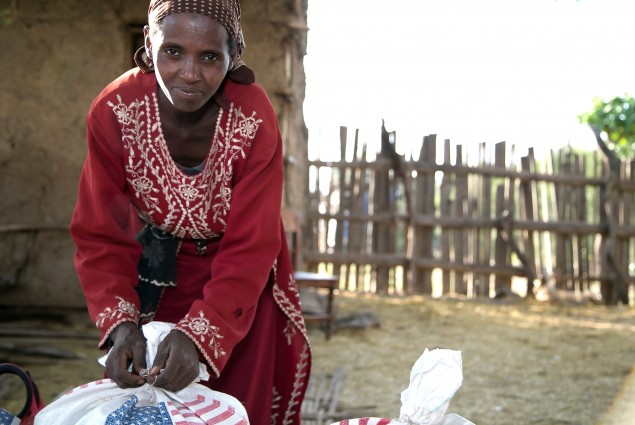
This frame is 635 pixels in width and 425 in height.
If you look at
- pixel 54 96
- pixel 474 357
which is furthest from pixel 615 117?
pixel 54 96

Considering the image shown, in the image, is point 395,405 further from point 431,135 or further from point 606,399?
point 431,135

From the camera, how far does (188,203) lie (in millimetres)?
2283

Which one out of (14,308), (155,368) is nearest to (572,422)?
(155,368)

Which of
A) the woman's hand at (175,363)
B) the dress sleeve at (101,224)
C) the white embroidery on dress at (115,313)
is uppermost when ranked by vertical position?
the dress sleeve at (101,224)

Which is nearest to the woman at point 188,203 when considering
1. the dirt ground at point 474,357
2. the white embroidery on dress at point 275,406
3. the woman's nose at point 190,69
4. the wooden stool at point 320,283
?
the woman's nose at point 190,69

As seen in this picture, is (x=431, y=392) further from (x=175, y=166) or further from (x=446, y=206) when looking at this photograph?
(x=446, y=206)

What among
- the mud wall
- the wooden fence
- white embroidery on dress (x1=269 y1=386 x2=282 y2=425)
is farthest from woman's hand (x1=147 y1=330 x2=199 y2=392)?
the wooden fence

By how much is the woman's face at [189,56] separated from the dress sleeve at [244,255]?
0.27 meters

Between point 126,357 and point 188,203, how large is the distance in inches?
19.0

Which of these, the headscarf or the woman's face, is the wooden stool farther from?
the woman's face

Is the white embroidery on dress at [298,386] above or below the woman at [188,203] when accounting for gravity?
below

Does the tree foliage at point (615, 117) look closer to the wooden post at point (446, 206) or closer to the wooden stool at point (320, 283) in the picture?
the wooden post at point (446, 206)

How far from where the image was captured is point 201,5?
208 cm

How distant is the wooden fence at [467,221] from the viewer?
34.2 ft
